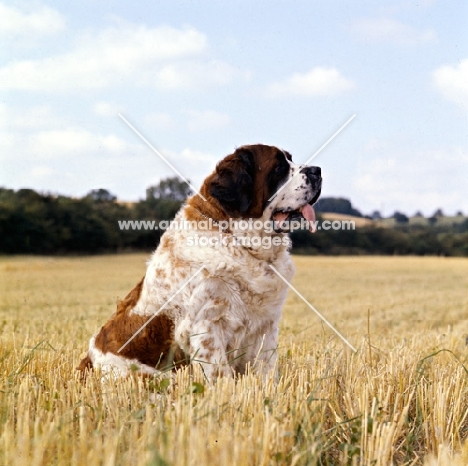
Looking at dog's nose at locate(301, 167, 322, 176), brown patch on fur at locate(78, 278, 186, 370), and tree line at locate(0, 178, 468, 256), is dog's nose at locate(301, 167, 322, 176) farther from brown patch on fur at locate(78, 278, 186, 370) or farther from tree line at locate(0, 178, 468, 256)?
tree line at locate(0, 178, 468, 256)

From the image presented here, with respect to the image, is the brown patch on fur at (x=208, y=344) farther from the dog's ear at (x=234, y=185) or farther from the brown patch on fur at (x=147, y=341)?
the dog's ear at (x=234, y=185)

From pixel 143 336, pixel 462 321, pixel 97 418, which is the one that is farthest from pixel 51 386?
pixel 462 321

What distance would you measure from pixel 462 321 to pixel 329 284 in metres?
10.9

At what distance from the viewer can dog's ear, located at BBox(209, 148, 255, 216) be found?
514 centimetres

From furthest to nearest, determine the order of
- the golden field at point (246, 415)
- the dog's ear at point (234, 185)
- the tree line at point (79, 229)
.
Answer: the tree line at point (79, 229)
the dog's ear at point (234, 185)
the golden field at point (246, 415)

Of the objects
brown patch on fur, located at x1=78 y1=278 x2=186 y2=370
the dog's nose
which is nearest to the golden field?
brown patch on fur, located at x1=78 y1=278 x2=186 y2=370

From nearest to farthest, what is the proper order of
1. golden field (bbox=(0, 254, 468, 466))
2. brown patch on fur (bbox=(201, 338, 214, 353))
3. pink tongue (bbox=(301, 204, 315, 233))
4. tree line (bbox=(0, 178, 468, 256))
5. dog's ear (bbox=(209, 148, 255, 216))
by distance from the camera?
golden field (bbox=(0, 254, 468, 466))
brown patch on fur (bbox=(201, 338, 214, 353))
dog's ear (bbox=(209, 148, 255, 216))
pink tongue (bbox=(301, 204, 315, 233))
tree line (bbox=(0, 178, 468, 256))

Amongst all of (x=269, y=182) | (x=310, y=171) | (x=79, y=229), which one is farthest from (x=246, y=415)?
(x=79, y=229)

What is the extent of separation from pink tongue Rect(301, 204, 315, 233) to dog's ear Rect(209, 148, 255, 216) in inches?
20.4

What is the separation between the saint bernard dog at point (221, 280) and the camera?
4895 millimetres

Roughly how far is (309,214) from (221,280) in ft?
3.38

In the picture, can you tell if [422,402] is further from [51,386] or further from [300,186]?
[51,386]

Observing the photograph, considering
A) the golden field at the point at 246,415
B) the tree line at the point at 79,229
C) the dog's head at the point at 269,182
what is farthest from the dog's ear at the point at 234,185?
the tree line at the point at 79,229

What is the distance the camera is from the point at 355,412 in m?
3.95
